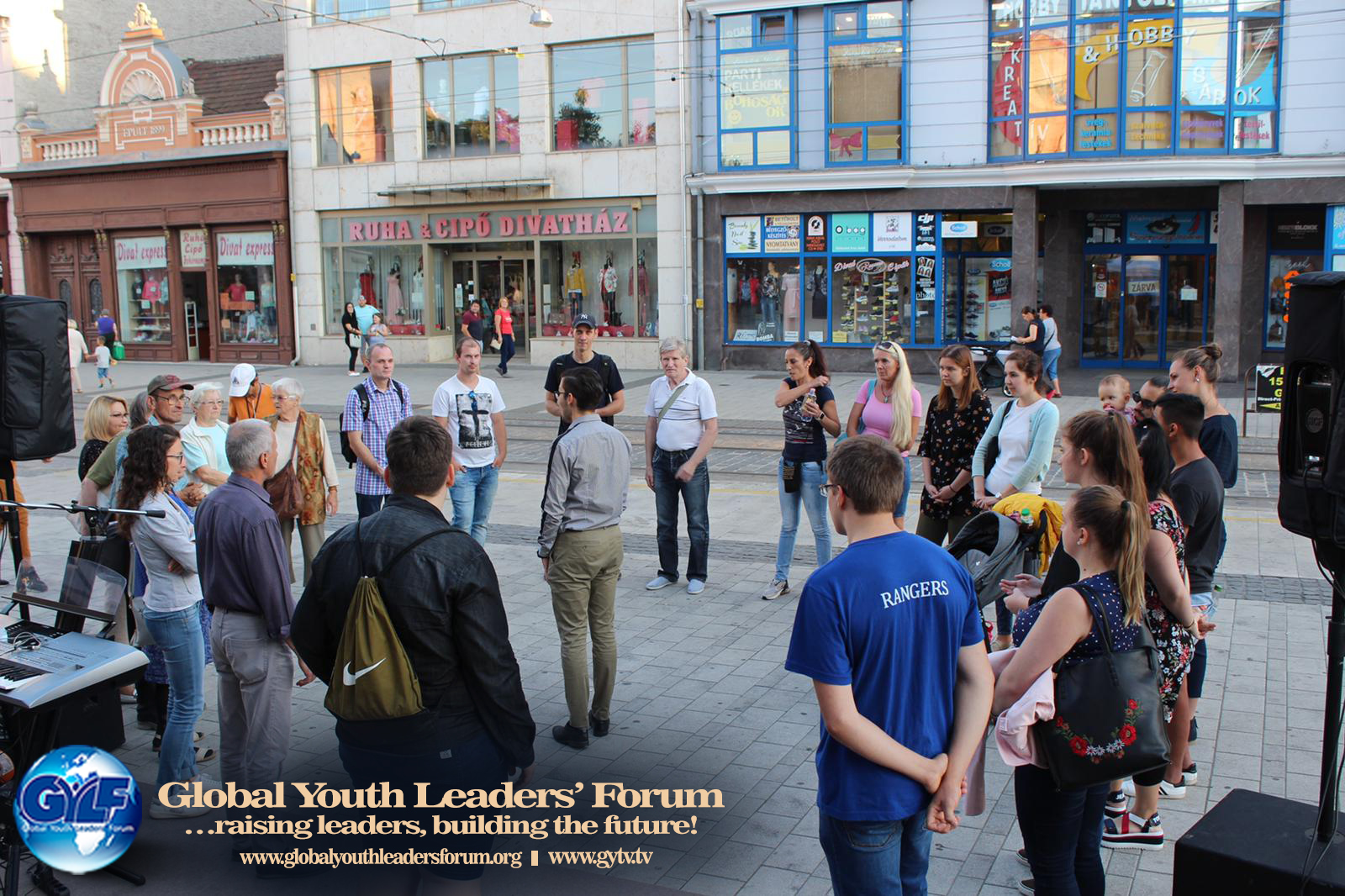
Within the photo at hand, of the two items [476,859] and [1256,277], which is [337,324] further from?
[476,859]

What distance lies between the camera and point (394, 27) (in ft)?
90.2

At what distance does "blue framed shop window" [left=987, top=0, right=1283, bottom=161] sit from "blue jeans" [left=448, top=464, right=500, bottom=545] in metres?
16.7

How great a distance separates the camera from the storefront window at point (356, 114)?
1100 inches

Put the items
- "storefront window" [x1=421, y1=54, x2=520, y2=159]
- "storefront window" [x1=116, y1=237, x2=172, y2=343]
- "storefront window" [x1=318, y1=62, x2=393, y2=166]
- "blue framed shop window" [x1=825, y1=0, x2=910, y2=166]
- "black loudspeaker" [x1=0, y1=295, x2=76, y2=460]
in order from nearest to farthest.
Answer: "black loudspeaker" [x1=0, y1=295, x2=76, y2=460] → "blue framed shop window" [x1=825, y1=0, x2=910, y2=166] → "storefront window" [x1=421, y1=54, x2=520, y2=159] → "storefront window" [x1=318, y1=62, x2=393, y2=166] → "storefront window" [x1=116, y1=237, x2=172, y2=343]

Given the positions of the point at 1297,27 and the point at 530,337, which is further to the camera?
the point at 530,337

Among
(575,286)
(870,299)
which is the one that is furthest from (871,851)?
(575,286)

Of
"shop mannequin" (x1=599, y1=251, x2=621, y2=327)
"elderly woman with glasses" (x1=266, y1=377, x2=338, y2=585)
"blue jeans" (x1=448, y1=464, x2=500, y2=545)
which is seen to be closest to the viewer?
"elderly woman with glasses" (x1=266, y1=377, x2=338, y2=585)

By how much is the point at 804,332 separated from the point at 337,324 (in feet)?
41.4

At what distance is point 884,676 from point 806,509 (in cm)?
507

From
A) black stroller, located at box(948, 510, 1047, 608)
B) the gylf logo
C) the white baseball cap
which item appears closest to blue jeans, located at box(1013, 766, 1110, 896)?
black stroller, located at box(948, 510, 1047, 608)

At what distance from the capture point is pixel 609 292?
26547 mm

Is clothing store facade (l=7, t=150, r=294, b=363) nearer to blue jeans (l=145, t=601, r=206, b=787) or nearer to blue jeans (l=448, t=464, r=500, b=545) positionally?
blue jeans (l=448, t=464, r=500, b=545)

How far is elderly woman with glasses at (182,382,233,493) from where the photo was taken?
6980 mm

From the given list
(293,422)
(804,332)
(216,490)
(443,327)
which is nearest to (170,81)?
(443,327)
